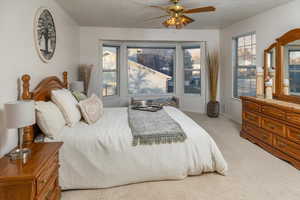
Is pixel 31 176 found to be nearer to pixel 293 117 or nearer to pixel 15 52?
pixel 15 52

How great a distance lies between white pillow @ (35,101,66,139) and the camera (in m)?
2.16

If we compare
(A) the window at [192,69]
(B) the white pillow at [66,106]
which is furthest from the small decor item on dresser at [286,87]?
(B) the white pillow at [66,106]

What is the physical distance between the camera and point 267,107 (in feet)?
10.7

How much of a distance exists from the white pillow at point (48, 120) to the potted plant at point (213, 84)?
4.28m

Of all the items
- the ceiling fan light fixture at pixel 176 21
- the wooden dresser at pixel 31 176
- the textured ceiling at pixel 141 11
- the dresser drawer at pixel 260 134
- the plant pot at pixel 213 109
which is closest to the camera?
the wooden dresser at pixel 31 176

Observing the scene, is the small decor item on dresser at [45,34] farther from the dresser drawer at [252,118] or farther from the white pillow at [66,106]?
the dresser drawer at [252,118]

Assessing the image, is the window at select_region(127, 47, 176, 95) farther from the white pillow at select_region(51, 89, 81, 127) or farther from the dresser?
the white pillow at select_region(51, 89, 81, 127)

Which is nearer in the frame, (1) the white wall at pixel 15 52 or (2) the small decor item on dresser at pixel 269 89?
(1) the white wall at pixel 15 52

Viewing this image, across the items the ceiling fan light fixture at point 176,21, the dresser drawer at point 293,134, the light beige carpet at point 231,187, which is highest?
the ceiling fan light fixture at point 176,21

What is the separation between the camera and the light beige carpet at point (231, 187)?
2.12 metres

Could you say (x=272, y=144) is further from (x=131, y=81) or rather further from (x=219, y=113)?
(x=131, y=81)

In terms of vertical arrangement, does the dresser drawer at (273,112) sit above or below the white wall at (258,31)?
below

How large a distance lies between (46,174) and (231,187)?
6.05ft

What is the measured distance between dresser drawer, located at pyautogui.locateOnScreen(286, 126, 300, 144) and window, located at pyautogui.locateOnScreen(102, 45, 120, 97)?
4.37 m
